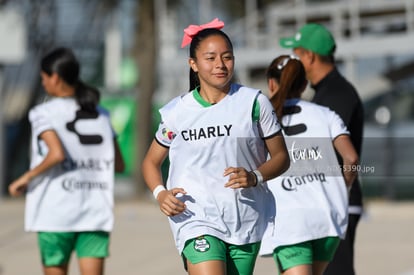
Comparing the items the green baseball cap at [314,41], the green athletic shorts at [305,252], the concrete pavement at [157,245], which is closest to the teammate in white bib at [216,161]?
the green athletic shorts at [305,252]

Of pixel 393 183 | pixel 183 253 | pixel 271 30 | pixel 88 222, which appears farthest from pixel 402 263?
pixel 271 30

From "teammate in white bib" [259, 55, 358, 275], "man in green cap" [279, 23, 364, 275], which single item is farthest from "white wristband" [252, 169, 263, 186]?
"man in green cap" [279, 23, 364, 275]

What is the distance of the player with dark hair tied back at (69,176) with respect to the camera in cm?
696

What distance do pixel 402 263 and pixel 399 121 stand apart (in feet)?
40.4

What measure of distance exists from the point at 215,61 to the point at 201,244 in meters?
0.86

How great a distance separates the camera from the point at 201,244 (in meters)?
4.87

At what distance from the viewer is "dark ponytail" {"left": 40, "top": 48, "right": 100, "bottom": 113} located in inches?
275

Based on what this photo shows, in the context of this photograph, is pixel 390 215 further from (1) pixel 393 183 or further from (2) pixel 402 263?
(2) pixel 402 263

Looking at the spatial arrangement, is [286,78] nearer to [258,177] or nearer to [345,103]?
[345,103]

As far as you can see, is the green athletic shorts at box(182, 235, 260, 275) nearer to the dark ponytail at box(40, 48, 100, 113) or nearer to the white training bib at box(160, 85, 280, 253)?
the white training bib at box(160, 85, 280, 253)

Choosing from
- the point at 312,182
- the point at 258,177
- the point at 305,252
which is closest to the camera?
the point at 258,177

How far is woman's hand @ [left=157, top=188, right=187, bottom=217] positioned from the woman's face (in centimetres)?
53

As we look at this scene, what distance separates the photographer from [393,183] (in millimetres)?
20000

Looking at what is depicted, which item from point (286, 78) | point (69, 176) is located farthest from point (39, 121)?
point (286, 78)
